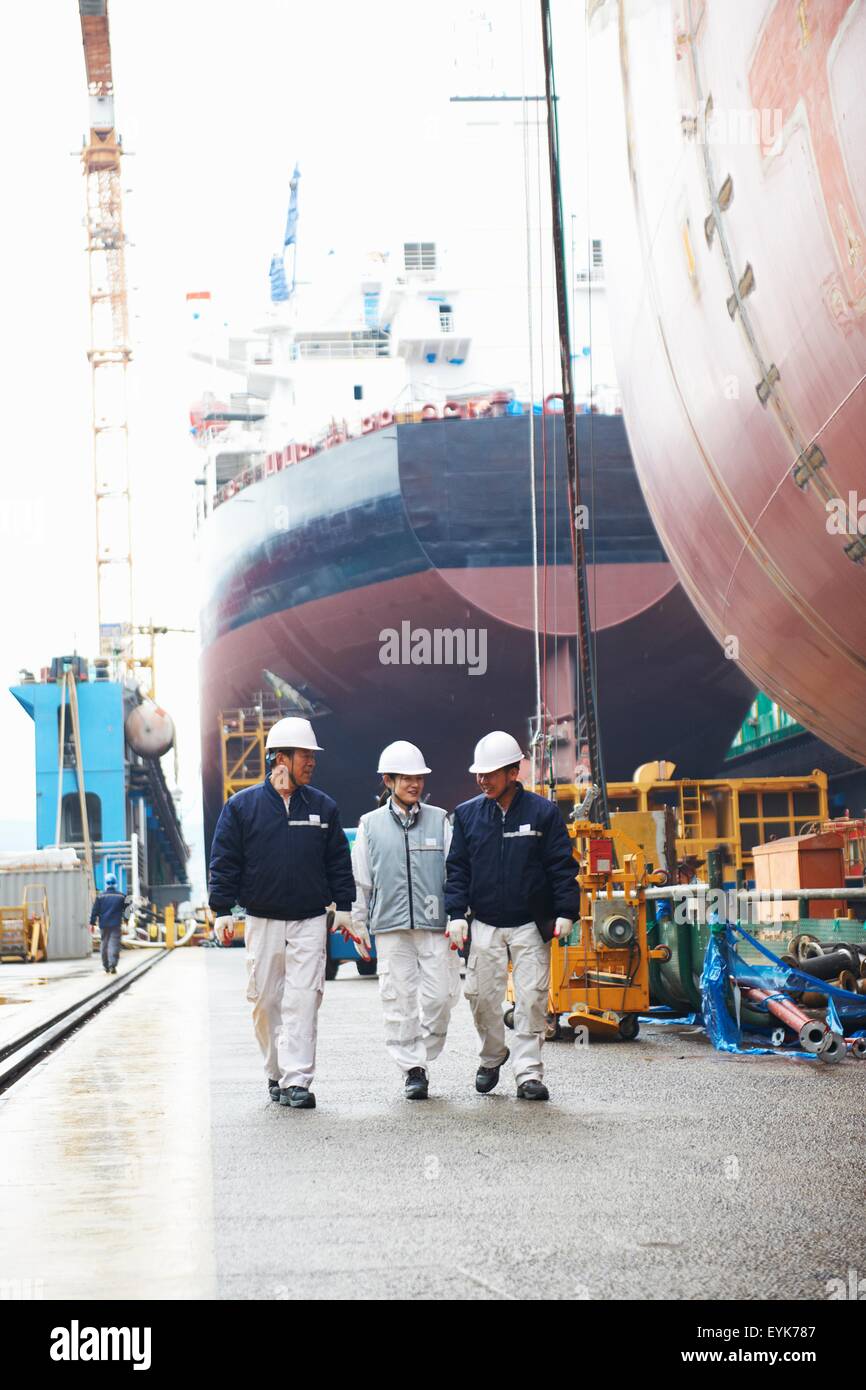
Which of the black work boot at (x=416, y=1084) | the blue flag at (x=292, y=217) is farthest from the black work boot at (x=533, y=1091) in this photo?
the blue flag at (x=292, y=217)

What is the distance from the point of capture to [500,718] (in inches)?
1202

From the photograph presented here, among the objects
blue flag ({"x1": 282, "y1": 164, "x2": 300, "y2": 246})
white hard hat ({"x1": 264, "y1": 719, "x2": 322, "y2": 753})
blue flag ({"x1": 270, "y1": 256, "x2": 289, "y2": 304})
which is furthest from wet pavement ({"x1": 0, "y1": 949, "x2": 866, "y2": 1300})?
blue flag ({"x1": 282, "y1": 164, "x2": 300, "y2": 246})

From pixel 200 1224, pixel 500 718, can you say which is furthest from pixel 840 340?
pixel 500 718

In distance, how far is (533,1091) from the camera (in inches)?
244

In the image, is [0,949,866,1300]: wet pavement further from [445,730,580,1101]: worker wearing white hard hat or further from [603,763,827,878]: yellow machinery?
[603,763,827,878]: yellow machinery

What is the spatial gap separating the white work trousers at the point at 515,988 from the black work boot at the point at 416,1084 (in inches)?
11.3

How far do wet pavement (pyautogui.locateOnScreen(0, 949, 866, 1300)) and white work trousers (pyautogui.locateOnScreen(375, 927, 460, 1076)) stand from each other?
0.24 meters

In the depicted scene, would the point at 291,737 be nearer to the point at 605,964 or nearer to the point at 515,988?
the point at 515,988

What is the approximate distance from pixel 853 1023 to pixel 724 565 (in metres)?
4.26

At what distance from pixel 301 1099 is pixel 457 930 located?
3.08 ft

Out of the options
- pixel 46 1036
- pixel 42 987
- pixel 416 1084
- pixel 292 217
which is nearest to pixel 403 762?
pixel 416 1084

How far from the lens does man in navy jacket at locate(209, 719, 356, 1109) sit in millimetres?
6363

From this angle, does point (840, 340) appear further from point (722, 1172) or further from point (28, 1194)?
point (28, 1194)

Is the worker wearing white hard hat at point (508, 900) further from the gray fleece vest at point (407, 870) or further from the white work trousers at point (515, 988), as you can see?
the gray fleece vest at point (407, 870)
